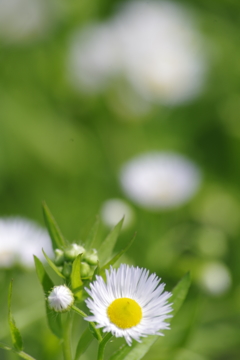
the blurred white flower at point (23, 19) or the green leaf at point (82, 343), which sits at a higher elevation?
the blurred white flower at point (23, 19)

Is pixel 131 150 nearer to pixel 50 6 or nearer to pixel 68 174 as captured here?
pixel 68 174

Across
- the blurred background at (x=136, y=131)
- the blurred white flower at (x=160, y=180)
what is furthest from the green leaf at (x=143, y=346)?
the blurred white flower at (x=160, y=180)

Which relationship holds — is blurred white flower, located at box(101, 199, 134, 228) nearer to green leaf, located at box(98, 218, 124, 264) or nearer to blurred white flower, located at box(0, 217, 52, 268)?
blurred white flower, located at box(0, 217, 52, 268)

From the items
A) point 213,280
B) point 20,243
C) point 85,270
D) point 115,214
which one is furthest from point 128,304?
point 115,214

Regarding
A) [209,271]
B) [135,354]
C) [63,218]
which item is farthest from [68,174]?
[135,354]

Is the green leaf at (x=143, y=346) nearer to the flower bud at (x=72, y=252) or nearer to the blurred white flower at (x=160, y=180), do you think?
the flower bud at (x=72, y=252)

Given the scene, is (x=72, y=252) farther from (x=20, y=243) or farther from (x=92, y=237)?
(x=20, y=243)
